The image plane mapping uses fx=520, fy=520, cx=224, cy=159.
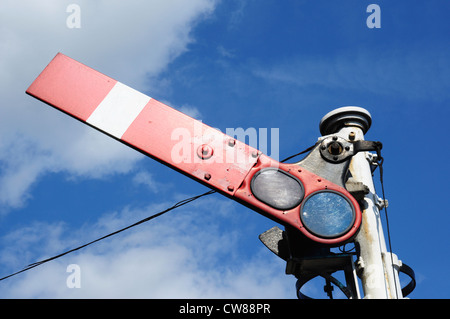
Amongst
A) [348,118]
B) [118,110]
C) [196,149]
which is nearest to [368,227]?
[348,118]

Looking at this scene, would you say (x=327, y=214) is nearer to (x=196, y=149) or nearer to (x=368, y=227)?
(x=368, y=227)

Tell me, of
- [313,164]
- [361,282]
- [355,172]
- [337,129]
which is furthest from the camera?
[337,129]

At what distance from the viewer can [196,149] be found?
132 inches

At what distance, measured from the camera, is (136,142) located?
3.35m

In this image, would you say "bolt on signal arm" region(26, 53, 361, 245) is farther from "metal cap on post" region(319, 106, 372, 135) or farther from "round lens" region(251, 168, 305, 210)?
"metal cap on post" region(319, 106, 372, 135)

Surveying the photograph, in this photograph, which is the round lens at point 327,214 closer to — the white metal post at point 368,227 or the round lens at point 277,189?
the round lens at point 277,189

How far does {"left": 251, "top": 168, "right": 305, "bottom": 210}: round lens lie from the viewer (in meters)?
3.11

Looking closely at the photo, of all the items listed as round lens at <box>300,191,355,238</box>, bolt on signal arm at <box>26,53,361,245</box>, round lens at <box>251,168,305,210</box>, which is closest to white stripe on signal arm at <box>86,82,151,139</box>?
bolt on signal arm at <box>26,53,361,245</box>

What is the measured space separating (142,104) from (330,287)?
1756mm

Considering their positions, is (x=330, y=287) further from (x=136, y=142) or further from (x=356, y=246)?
(x=136, y=142)

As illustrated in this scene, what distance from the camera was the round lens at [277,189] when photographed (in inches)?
122

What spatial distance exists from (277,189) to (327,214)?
1.10 feet

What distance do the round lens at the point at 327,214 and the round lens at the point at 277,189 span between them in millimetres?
82

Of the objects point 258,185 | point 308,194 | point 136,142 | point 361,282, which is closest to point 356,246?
point 361,282
